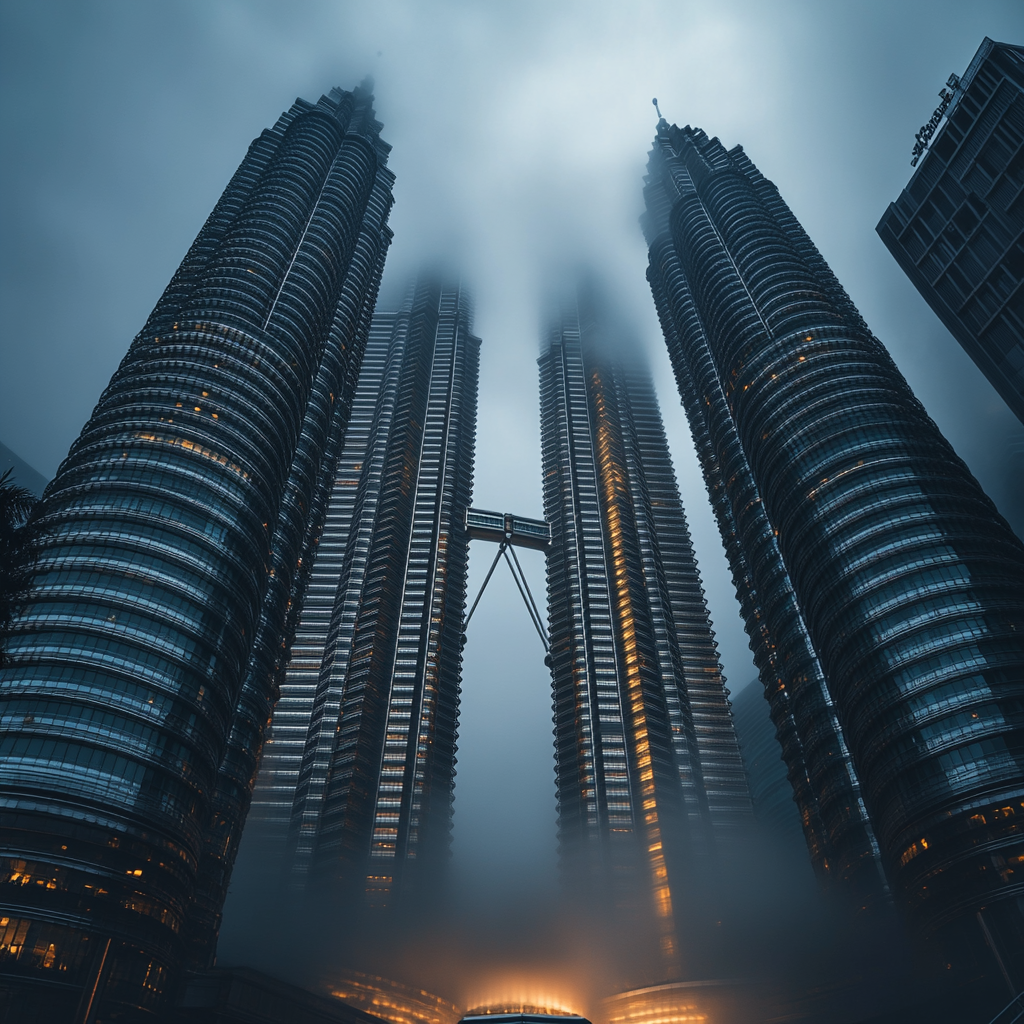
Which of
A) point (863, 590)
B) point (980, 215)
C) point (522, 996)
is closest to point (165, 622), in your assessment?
point (522, 996)

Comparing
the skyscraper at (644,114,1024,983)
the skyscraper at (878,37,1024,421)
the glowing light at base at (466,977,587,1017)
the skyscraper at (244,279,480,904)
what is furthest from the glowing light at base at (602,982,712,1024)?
the skyscraper at (878,37,1024,421)

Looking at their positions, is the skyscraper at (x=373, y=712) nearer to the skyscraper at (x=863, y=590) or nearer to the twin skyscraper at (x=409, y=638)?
the twin skyscraper at (x=409, y=638)

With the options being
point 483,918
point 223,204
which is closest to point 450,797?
point 483,918

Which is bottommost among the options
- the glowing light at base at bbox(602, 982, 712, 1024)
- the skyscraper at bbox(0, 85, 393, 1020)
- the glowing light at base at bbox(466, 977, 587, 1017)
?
the glowing light at base at bbox(602, 982, 712, 1024)

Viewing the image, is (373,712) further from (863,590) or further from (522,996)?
(863,590)

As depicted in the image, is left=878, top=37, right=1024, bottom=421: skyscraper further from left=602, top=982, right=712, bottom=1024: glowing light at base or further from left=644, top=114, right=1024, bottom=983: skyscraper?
left=602, top=982, right=712, bottom=1024: glowing light at base

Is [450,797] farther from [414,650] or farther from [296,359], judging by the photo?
[296,359]
